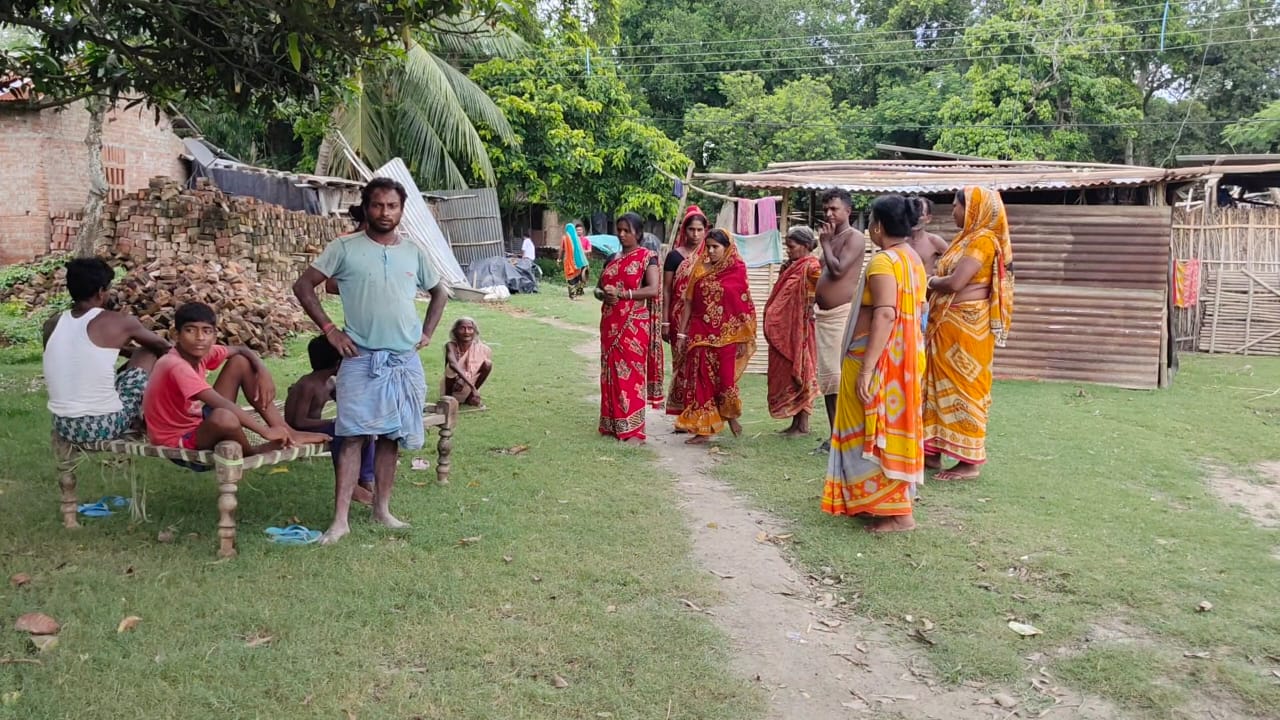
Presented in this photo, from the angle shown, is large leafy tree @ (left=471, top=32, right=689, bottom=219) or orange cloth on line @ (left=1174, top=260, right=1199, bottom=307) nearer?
orange cloth on line @ (left=1174, top=260, right=1199, bottom=307)

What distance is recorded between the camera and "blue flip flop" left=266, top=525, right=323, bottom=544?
4.63 meters

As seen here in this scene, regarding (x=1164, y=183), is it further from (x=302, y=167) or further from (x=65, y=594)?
(x=302, y=167)

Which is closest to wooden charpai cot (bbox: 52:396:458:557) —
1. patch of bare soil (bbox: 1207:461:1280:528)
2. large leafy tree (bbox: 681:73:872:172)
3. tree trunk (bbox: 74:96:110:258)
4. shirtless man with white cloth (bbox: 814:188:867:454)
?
shirtless man with white cloth (bbox: 814:188:867:454)

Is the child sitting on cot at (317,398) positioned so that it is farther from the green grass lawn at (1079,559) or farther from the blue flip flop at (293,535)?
the green grass lawn at (1079,559)

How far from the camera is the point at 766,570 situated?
465 cm

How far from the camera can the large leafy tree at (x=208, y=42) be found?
511 cm

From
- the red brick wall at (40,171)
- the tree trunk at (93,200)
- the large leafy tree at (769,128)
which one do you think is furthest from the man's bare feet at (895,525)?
the large leafy tree at (769,128)

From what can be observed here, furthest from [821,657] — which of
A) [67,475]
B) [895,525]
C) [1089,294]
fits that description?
[1089,294]

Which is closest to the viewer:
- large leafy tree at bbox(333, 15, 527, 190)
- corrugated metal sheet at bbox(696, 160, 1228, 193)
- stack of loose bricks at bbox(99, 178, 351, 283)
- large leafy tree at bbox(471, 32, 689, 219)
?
corrugated metal sheet at bbox(696, 160, 1228, 193)

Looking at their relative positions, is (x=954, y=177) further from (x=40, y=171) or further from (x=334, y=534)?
(x=40, y=171)

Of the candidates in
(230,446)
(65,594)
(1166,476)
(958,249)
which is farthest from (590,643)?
(1166,476)

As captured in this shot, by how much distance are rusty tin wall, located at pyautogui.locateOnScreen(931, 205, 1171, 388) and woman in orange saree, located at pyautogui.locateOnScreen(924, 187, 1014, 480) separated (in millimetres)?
5481

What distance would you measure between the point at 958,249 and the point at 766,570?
2.79m

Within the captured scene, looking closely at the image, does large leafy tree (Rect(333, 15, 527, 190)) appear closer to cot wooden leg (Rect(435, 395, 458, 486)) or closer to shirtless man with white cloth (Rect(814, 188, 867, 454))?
Answer: shirtless man with white cloth (Rect(814, 188, 867, 454))
